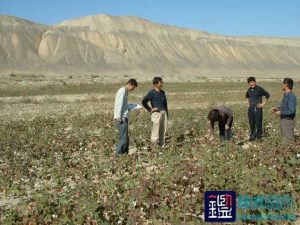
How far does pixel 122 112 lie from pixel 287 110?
3.51 meters

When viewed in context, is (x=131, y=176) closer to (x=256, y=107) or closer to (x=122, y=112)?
(x=122, y=112)

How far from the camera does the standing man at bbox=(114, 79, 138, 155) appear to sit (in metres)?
9.91

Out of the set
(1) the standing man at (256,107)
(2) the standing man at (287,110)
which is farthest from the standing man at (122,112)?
(1) the standing man at (256,107)

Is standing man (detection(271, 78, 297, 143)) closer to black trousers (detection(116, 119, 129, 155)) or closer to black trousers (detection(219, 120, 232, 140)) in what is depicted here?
black trousers (detection(219, 120, 232, 140))

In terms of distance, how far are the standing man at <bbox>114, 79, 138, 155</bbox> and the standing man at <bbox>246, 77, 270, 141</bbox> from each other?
12.0 feet

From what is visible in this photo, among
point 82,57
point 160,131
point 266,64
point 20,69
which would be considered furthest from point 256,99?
point 266,64

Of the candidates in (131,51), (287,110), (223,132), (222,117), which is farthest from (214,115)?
(131,51)

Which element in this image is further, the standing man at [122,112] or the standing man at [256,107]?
the standing man at [256,107]

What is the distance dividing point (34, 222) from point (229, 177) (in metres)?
2.99

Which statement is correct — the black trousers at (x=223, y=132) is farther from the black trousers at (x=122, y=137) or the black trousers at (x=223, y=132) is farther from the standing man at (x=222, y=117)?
the black trousers at (x=122, y=137)

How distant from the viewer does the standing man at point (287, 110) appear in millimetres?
9477

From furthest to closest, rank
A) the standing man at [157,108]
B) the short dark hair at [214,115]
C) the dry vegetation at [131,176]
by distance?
the standing man at [157,108], the short dark hair at [214,115], the dry vegetation at [131,176]

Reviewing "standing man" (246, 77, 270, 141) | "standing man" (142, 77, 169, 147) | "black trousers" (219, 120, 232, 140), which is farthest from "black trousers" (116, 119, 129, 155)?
"standing man" (246, 77, 270, 141)

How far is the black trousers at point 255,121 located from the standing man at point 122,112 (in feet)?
12.2
